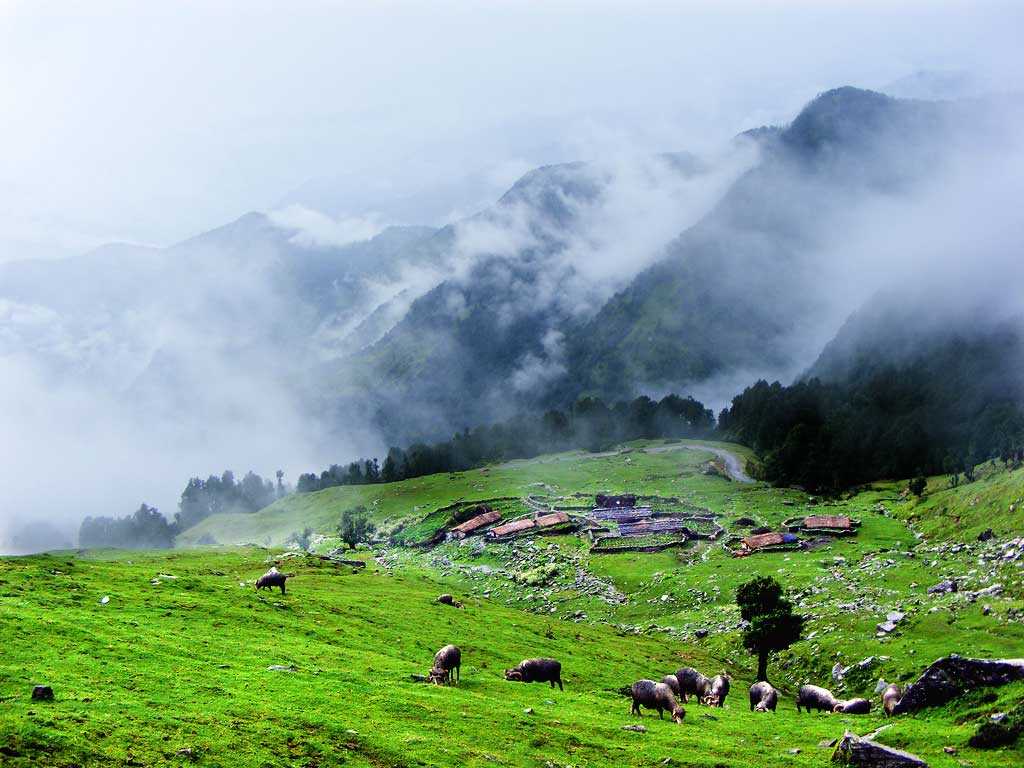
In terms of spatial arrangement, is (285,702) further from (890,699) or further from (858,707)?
(858,707)

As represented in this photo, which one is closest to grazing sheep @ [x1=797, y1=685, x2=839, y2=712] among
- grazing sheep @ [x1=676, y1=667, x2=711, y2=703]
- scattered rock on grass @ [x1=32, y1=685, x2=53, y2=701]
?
grazing sheep @ [x1=676, y1=667, x2=711, y2=703]

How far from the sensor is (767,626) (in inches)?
2781

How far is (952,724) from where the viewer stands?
31656 mm

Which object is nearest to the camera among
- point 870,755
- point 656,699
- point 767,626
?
point 870,755

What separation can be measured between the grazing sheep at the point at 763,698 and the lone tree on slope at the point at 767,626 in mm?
22200

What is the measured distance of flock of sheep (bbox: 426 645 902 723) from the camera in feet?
133

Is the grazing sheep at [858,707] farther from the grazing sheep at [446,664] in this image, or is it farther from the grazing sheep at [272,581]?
the grazing sheep at [272,581]

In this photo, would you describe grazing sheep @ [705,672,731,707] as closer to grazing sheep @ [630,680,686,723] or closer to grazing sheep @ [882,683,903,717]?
grazing sheep @ [630,680,686,723]

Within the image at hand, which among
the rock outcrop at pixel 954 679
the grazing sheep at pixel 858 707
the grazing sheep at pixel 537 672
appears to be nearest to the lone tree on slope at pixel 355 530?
the grazing sheep at pixel 537 672

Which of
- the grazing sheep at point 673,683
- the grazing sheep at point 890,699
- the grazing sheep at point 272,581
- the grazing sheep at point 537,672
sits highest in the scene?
the grazing sheep at point 272,581

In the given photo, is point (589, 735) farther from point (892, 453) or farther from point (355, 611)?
point (892, 453)

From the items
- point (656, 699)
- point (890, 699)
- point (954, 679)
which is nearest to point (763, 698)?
point (890, 699)

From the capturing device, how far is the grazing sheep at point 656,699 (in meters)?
40.0

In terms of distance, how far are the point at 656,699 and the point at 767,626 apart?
34.5 m
